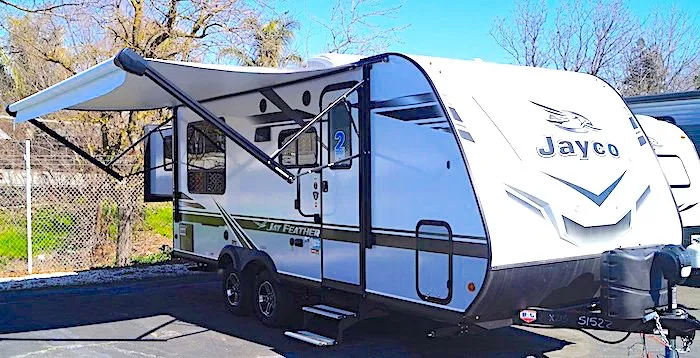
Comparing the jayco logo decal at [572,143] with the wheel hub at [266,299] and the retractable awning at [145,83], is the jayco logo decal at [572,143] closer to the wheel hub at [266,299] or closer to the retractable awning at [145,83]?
the retractable awning at [145,83]

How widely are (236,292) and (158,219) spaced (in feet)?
20.2

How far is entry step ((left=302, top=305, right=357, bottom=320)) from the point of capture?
6.42 m

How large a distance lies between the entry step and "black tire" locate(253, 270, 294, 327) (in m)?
0.58

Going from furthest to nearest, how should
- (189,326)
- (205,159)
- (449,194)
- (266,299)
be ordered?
(205,159) < (189,326) < (266,299) < (449,194)

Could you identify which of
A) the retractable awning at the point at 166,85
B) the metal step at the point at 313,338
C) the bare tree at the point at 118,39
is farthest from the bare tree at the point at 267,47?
the metal step at the point at 313,338

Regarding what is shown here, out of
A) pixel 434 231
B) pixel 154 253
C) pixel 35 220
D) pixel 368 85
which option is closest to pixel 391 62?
pixel 368 85

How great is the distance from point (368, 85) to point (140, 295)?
5344 mm

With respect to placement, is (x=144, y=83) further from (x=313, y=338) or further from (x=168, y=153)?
(x=313, y=338)

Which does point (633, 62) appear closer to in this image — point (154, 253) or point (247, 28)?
point (247, 28)

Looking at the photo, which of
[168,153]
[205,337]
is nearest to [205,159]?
[168,153]

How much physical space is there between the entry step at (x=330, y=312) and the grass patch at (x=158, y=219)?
730cm

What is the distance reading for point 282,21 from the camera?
16.4 meters

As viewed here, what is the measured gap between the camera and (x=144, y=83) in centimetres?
754

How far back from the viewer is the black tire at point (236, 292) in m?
8.16
